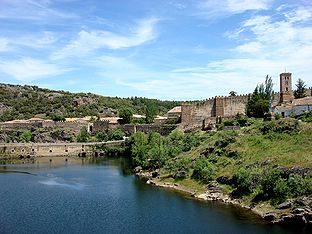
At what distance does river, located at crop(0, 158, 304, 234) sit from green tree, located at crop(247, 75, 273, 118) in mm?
19450

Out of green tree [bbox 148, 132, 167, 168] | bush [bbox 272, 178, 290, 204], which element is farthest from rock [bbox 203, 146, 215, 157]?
bush [bbox 272, 178, 290, 204]

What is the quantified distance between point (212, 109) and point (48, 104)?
58377mm

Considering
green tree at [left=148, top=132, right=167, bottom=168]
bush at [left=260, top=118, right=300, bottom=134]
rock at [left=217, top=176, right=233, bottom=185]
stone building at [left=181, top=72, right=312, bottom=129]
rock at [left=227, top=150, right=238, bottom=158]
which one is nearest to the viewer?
rock at [left=217, top=176, right=233, bottom=185]

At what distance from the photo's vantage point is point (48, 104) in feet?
352

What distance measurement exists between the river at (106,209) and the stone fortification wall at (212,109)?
17777mm

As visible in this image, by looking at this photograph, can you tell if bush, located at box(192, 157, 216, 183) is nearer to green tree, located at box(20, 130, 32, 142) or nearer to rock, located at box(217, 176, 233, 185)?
rock, located at box(217, 176, 233, 185)

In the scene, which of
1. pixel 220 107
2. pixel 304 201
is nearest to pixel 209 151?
pixel 304 201

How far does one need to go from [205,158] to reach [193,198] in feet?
25.8

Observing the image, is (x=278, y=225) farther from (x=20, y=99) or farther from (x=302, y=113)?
(x=20, y=99)

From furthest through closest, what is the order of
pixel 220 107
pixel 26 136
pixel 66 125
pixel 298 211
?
1. pixel 66 125
2. pixel 26 136
3. pixel 220 107
4. pixel 298 211

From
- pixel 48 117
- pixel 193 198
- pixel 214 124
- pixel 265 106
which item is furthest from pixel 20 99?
pixel 193 198

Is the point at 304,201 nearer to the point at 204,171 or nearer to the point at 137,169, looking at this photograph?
the point at 204,171

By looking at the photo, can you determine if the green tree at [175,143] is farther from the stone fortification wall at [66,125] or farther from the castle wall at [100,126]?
the stone fortification wall at [66,125]

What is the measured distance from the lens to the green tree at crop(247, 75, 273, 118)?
54.7 meters
